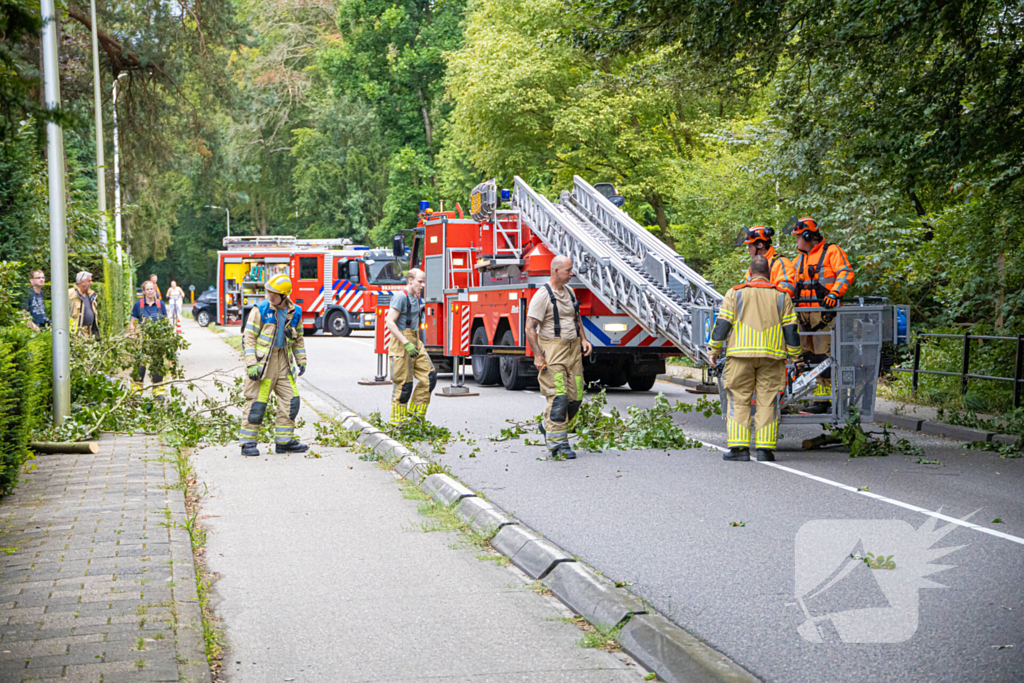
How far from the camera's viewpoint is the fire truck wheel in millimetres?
38906

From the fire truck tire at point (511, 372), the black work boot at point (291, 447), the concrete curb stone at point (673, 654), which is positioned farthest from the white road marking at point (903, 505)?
the fire truck tire at point (511, 372)

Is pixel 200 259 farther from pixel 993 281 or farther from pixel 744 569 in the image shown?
Result: pixel 744 569

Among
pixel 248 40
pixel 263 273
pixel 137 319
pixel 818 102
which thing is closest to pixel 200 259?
pixel 263 273

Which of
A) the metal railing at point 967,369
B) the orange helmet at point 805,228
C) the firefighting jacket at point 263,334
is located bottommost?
the metal railing at point 967,369

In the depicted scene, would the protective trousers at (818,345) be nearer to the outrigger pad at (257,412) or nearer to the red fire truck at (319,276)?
the outrigger pad at (257,412)

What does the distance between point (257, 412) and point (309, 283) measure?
29300mm

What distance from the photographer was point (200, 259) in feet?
262

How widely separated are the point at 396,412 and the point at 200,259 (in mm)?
71805

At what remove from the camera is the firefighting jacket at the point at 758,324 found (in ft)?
31.8

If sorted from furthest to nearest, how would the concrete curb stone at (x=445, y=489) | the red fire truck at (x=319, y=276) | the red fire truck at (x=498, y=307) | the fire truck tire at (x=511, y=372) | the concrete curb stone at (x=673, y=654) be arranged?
1. the red fire truck at (x=319, y=276)
2. the fire truck tire at (x=511, y=372)
3. the red fire truck at (x=498, y=307)
4. the concrete curb stone at (x=445, y=489)
5. the concrete curb stone at (x=673, y=654)

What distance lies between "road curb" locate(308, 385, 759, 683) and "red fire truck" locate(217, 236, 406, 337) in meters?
30.0

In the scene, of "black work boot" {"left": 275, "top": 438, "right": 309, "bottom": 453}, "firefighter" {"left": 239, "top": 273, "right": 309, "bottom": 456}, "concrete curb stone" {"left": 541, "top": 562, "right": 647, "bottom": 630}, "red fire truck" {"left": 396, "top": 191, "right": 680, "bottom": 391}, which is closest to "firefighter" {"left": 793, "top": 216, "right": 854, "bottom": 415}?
"red fire truck" {"left": 396, "top": 191, "right": 680, "bottom": 391}

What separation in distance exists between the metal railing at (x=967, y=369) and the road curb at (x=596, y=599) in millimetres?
7421

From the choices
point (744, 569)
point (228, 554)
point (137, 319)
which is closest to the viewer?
point (744, 569)
